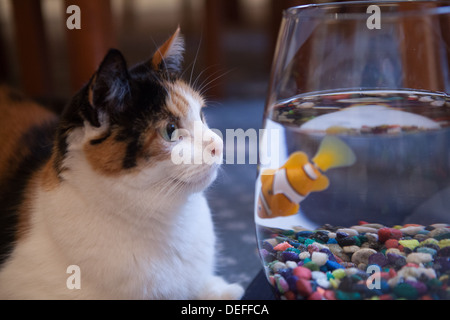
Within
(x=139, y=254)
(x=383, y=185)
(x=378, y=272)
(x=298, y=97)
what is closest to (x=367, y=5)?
(x=298, y=97)

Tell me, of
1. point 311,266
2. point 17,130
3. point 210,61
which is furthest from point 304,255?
point 210,61

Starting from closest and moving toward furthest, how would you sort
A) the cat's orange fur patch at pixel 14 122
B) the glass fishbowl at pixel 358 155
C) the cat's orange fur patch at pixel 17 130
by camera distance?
1. the glass fishbowl at pixel 358 155
2. the cat's orange fur patch at pixel 17 130
3. the cat's orange fur patch at pixel 14 122

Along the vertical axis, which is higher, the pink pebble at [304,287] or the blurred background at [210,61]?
the blurred background at [210,61]

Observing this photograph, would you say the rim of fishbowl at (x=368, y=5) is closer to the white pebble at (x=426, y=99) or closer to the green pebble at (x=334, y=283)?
the white pebble at (x=426, y=99)

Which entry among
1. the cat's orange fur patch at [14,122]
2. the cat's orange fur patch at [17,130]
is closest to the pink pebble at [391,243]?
the cat's orange fur patch at [17,130]

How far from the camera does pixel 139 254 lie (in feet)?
2.68

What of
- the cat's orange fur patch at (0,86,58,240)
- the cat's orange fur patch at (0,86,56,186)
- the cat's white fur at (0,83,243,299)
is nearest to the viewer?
the cat's white fur at (0,83,243,299)

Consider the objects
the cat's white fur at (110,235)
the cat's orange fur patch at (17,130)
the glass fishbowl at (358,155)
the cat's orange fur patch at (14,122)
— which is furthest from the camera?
the cat's orange fur patch at (14,122)

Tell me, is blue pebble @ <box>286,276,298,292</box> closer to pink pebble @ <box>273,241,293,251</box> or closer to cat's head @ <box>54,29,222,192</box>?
pink pebble @ <box>273,241,293,251</box>

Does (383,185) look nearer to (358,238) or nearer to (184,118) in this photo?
(358,238)

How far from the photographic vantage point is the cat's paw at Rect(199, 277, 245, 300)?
2.99 ft

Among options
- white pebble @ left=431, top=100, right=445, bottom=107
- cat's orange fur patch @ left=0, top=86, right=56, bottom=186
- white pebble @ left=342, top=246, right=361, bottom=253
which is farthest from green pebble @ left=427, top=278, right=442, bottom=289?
cat's orange fur patch @ left=0, top=86, right=56, bottom=186

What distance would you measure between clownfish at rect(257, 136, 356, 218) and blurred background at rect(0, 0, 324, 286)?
18 centimetres

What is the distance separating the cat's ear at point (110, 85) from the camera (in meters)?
0.71
